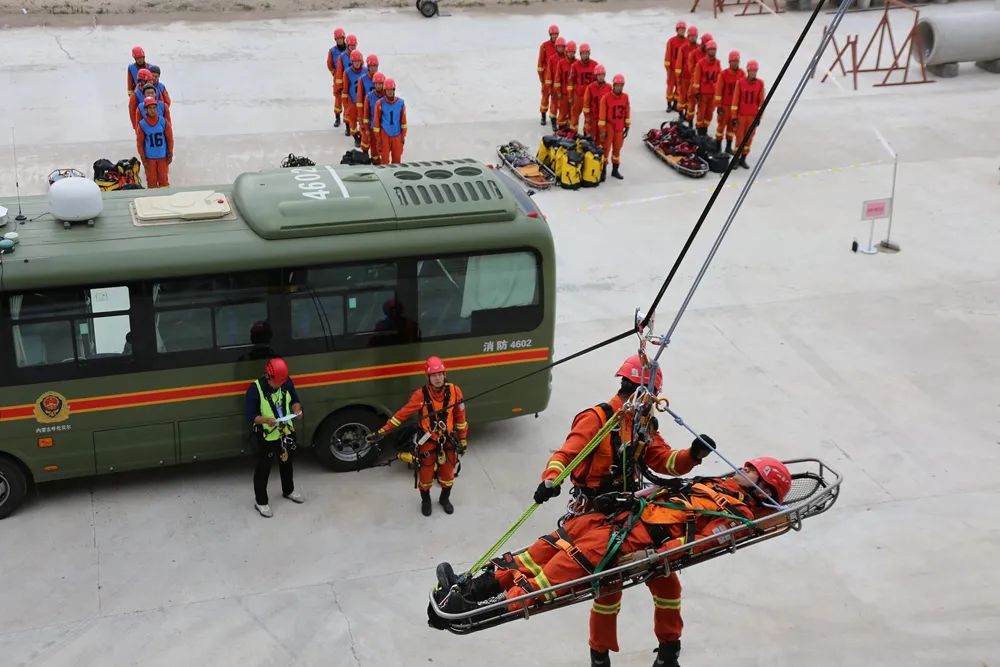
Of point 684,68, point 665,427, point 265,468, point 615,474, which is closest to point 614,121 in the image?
point 684,68

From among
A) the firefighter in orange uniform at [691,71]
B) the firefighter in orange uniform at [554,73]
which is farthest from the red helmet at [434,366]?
the firefighter in orange uniform at [691,71]

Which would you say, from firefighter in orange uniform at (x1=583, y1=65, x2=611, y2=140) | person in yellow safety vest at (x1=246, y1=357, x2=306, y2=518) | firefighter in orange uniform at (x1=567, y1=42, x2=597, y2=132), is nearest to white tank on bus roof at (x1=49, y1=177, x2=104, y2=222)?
person in yellow safety vest at (x1=246, y1=357, x2=306, y2=518)

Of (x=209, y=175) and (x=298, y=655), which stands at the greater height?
(x=209, y=175)

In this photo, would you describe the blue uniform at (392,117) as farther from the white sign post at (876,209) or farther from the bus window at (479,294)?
the bus window at (479,294)

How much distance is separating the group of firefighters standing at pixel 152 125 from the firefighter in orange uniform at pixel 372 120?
2.90 metres

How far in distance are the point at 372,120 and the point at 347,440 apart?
7.70 meters

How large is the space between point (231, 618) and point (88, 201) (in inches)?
150

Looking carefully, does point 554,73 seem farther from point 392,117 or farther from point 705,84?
point 392,117

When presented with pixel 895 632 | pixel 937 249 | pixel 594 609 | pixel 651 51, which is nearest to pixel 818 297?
pixel 937 249

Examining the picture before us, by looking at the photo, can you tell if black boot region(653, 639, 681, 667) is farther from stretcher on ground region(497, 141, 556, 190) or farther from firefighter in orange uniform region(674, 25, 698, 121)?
firefighter in orange uniform region(674, 25, 698, 121)

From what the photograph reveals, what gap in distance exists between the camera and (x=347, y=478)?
38.4 feet

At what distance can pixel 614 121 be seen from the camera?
18.9m

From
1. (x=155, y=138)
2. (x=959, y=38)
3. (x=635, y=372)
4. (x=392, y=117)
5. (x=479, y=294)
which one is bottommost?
(x=479, y=294)

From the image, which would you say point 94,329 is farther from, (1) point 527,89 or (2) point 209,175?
(1) point 527,89
